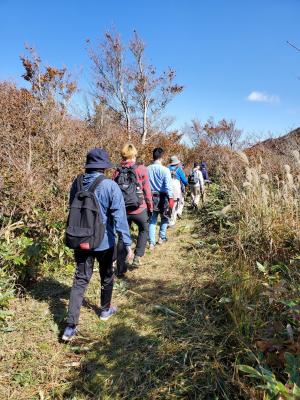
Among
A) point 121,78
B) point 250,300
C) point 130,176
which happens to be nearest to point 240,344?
point 250,300

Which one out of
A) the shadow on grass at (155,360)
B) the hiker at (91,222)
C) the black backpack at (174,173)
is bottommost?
the shadow on grass at (155,360)

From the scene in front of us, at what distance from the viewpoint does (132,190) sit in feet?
14.5

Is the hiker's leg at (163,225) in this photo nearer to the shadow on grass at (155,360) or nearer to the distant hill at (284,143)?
the shadow on grass at (155,360)

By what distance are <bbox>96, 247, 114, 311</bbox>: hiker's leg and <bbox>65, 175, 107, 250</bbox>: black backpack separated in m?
0.26

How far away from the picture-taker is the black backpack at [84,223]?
3.00 m

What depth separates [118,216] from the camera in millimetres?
3217

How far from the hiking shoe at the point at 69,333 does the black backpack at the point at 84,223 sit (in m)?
0.80

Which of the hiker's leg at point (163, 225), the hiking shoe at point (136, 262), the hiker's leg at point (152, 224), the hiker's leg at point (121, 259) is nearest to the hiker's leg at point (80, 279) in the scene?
the hiker's leg at point (121, 259)

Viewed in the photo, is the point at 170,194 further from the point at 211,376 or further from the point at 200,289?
the point at 211,376

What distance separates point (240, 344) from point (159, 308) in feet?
4.03

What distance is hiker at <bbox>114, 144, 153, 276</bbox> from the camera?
4430 mm

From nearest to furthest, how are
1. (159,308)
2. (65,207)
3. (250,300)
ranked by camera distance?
(250,300) → (159,308) → (65,207)

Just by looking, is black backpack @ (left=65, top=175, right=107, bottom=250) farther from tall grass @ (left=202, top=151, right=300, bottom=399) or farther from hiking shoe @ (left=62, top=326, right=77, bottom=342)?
tall grass @ (left=202, top=151, right=300, bottom=399)

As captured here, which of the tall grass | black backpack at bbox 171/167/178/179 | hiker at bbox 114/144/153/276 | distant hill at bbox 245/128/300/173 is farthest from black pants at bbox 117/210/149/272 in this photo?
distant hill at bbox 245/128/300/173
